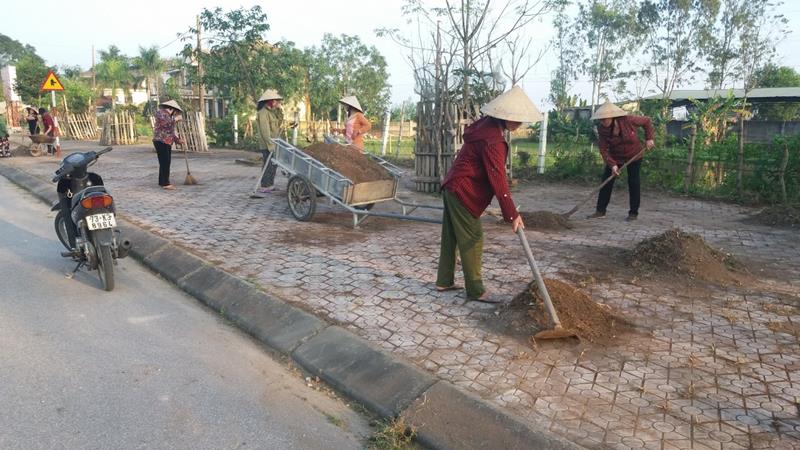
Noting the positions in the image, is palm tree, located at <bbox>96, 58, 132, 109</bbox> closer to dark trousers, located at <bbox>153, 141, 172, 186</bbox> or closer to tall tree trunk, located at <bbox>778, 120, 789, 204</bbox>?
dark trousers, located at <bbox>153, 141, 172, 186</bbox>

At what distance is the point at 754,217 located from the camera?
805 cm

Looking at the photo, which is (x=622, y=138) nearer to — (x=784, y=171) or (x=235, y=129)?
(x=784, y=171)

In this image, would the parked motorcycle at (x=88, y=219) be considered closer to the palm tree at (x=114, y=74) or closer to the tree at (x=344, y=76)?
the tree at (x=344, y=76)

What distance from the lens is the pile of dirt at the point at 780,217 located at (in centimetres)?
755

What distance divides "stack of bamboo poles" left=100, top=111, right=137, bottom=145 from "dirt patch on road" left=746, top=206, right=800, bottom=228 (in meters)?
21.4

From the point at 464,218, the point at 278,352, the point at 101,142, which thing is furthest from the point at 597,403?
the point at 101,142

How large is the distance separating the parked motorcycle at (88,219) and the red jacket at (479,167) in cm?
311

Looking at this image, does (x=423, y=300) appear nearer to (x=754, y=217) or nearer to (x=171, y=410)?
(x=171, y=410)

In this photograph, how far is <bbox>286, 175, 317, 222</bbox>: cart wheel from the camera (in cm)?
770

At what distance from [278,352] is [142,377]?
0.90m

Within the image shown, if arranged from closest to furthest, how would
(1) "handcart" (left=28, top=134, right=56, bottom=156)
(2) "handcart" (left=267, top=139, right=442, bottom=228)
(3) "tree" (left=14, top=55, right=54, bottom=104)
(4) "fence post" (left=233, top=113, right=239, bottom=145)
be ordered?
(2) "handcart" (left=267, top=139, right=442, bottom=228) → (1) "handcart" (left=28, top=134, right=56, bottom=156) → (4) "fence post" (left=233, top=113, right=239, bottom=145) → (3) "tree" (left=14, top=55, right=54, bottom=104)

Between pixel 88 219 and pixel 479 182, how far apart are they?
11.4 ft

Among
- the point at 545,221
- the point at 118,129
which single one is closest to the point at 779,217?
the point at 545,221

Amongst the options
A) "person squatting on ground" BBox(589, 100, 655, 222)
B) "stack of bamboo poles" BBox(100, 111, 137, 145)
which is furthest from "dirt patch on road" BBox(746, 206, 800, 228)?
"stack of bamboo poles" BBox(100, 111, 137, 145)
